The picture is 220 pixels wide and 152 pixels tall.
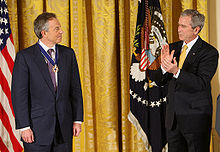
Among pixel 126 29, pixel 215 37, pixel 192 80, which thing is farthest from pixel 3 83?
pixel 215 37

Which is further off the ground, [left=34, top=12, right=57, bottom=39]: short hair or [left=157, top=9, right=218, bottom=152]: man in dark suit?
[left=34, top=12, right=57, bottom=39]: short hair

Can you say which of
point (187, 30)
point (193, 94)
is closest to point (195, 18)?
point (187, 30)

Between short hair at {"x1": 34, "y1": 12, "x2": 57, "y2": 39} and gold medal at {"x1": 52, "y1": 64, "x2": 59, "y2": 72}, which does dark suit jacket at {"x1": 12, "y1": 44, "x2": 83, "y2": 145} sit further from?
short hair at {"x1": 34, "y1": 12, "x2": 57, "y2": 39}

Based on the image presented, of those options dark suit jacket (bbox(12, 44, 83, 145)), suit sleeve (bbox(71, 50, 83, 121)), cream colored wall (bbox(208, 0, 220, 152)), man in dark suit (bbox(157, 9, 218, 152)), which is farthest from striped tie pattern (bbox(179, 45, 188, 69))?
cream colored wall (bbox(208, 0, 220, 152))

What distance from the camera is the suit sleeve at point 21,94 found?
91.8 inches

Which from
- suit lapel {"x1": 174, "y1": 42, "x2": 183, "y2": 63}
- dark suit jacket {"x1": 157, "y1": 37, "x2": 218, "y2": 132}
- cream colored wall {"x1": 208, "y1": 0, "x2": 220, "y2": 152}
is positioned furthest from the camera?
cream colored wall {"x1": 208, "y1": 0, "x2": 220, "y2": 152}

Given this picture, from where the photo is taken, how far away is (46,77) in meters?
2.38

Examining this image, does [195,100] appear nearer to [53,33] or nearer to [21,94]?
[53,33]

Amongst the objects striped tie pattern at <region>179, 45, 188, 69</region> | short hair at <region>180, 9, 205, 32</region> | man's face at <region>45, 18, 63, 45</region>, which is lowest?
striped tie pattern at <region>179, 45, 188, 69</region>

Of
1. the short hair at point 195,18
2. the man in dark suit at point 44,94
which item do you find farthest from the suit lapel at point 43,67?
the short hair at point 195,18

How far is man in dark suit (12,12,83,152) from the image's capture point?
2.35 meters

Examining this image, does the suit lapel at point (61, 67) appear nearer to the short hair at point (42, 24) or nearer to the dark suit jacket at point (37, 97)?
the dark suit jacket at point (37, 97)

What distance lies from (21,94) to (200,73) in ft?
4.83

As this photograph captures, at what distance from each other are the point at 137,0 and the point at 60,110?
2.03 m
